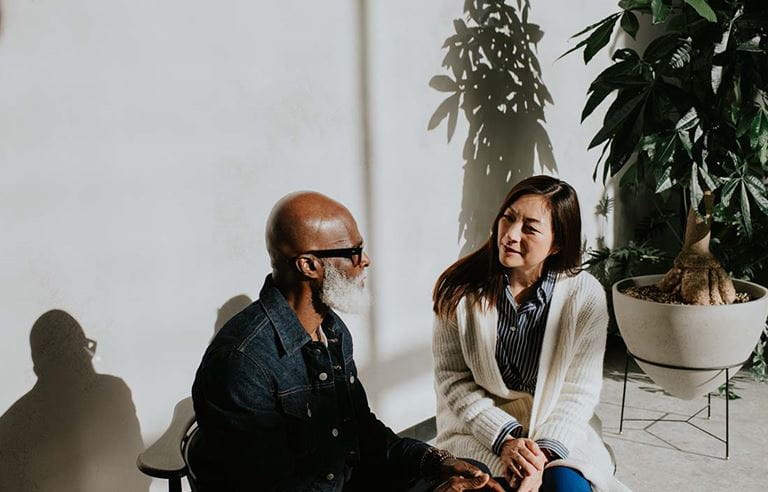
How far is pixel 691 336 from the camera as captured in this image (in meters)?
3.05

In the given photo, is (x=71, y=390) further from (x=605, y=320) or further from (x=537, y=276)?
(x=605, y=320)

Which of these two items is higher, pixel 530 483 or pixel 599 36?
pixel 599 36

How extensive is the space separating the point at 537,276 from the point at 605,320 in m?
0.24

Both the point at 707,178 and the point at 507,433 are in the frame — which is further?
the point at 707,178

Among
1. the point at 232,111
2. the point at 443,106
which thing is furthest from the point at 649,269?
the point at 232,111

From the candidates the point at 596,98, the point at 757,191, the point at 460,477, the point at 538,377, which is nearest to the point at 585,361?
the point at 538,377

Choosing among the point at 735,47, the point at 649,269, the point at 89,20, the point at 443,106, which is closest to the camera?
the point at 89,20

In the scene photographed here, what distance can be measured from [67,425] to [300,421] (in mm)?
800

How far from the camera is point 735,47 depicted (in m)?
2.84

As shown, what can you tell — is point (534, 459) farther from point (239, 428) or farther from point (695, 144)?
point (695, 144)

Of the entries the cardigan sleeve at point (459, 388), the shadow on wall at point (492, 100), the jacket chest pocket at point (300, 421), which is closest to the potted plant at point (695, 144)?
the shadow on wall at point (492, 100)

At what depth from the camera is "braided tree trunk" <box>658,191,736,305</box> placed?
3.09 meters

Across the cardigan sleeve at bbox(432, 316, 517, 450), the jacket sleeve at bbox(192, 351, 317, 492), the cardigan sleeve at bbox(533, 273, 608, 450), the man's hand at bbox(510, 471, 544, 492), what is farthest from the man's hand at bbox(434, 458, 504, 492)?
the cardigan sleeve at bbox(533, 273, 608, 450)

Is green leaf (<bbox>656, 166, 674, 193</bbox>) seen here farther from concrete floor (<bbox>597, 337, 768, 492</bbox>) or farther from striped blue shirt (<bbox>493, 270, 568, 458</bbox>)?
concrete floor (<bbox>597, 337, 768, 492</bbox>)
